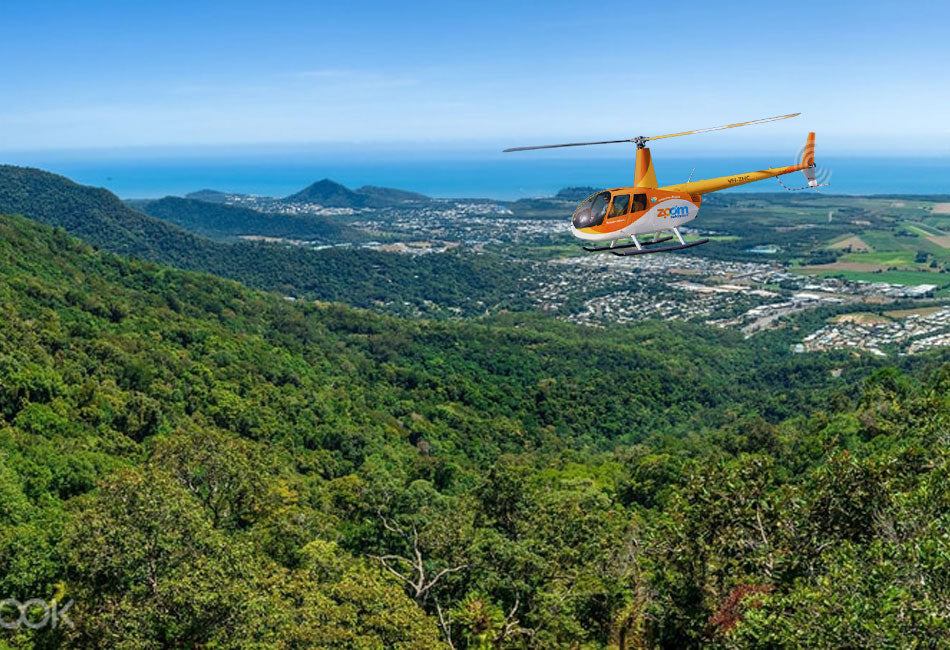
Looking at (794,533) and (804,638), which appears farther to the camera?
(794,533)

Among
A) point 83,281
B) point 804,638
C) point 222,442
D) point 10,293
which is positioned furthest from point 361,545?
point 83,281

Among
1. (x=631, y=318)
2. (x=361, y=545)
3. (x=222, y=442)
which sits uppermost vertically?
(x=222, y=442)

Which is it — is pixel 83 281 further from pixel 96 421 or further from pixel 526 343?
pixel 526 343

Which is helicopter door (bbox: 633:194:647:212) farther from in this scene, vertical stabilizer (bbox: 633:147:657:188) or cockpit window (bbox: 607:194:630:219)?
vertical stabilizer (bbox: 633:147:657:188)

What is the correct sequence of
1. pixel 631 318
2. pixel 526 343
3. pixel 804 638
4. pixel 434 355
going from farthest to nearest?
pixel 631 318 → pixel 526 343 → pixel 434 355 → pixel 804 638

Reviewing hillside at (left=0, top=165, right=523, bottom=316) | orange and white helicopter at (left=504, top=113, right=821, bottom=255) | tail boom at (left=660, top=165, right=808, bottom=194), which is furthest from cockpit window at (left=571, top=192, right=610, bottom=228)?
hillside at (left=0, top=165, right=523, bottom=316)

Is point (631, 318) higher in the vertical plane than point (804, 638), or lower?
lower
